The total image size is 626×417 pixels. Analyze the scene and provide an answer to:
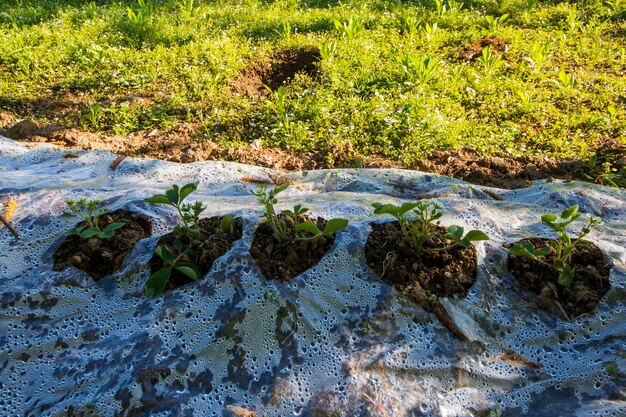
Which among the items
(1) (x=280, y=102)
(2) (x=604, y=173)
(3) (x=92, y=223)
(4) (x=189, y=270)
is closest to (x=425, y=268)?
(4) (x=189, y=270)

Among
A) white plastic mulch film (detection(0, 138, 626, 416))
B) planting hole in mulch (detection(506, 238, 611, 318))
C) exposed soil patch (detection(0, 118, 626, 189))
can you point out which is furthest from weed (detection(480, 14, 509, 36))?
planting hole in mulch (detection(506, 238, 611, 318))

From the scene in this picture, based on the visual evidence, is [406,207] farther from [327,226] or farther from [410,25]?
[410,25]

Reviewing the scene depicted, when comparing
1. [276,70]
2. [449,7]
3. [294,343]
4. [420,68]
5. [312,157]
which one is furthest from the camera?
[449,7]

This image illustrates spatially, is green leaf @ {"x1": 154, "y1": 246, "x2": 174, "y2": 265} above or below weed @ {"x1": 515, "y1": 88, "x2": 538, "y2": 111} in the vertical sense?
above

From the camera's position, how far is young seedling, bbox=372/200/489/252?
2180mm

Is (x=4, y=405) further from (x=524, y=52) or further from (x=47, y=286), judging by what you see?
(x=524, y=52)

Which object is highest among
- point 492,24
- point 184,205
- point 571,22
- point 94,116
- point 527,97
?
point 571,22

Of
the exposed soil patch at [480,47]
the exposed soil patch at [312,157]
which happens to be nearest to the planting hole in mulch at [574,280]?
the exposed soil patch at [312,157]

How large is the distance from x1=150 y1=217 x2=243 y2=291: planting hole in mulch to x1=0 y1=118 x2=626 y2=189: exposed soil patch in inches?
54.5

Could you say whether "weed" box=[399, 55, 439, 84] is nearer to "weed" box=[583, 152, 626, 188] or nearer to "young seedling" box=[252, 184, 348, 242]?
"weed" box=[583, 152, 626, 188]

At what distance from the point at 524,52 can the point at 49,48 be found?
489 cm

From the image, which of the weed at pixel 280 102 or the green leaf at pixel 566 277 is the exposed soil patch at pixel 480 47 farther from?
the green leaf at pixel 566 277

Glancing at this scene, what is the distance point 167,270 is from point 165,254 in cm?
7

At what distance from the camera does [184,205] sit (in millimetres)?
2383
